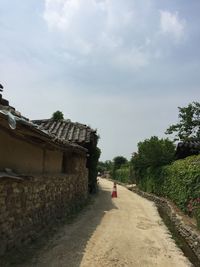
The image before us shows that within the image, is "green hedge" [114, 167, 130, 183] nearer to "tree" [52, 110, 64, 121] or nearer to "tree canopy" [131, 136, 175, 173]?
"tree canopy" [131, 136, 175, 173]

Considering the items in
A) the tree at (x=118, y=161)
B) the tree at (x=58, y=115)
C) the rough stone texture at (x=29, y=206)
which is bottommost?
the rough stone texture at (x=29, y=206)

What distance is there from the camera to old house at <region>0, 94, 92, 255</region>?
27.7 feet

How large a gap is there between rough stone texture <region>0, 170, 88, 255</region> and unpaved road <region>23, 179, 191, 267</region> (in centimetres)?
58

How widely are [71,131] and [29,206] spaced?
1306 cm

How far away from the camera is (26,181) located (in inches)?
390

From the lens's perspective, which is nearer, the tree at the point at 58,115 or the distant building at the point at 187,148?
the distant building at the point at 187,148

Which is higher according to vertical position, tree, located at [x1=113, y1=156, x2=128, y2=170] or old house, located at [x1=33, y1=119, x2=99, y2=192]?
tree, located at [x1=113, y1=156, x2=128, y2=170]

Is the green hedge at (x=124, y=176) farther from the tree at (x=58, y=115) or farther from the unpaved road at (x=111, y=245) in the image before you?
the unpaved road at (x=111, y=245)

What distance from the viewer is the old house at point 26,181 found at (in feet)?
27.7

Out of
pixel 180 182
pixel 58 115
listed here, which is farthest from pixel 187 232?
pixel 58 115

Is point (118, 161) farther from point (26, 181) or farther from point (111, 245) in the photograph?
point (26, 181)

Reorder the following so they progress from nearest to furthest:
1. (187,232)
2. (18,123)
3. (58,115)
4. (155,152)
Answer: (18,123) → (187,232) → (58,115) → (155,152)

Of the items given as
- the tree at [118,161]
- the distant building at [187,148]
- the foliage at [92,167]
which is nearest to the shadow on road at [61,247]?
the foliage at [92,167]

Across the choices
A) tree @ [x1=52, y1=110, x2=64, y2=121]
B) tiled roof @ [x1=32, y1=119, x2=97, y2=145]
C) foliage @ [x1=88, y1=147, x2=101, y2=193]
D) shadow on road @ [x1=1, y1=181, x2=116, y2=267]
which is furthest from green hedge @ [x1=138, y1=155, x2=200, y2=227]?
tree @ [x1=52, y1=110, x2=64, y2=121]
